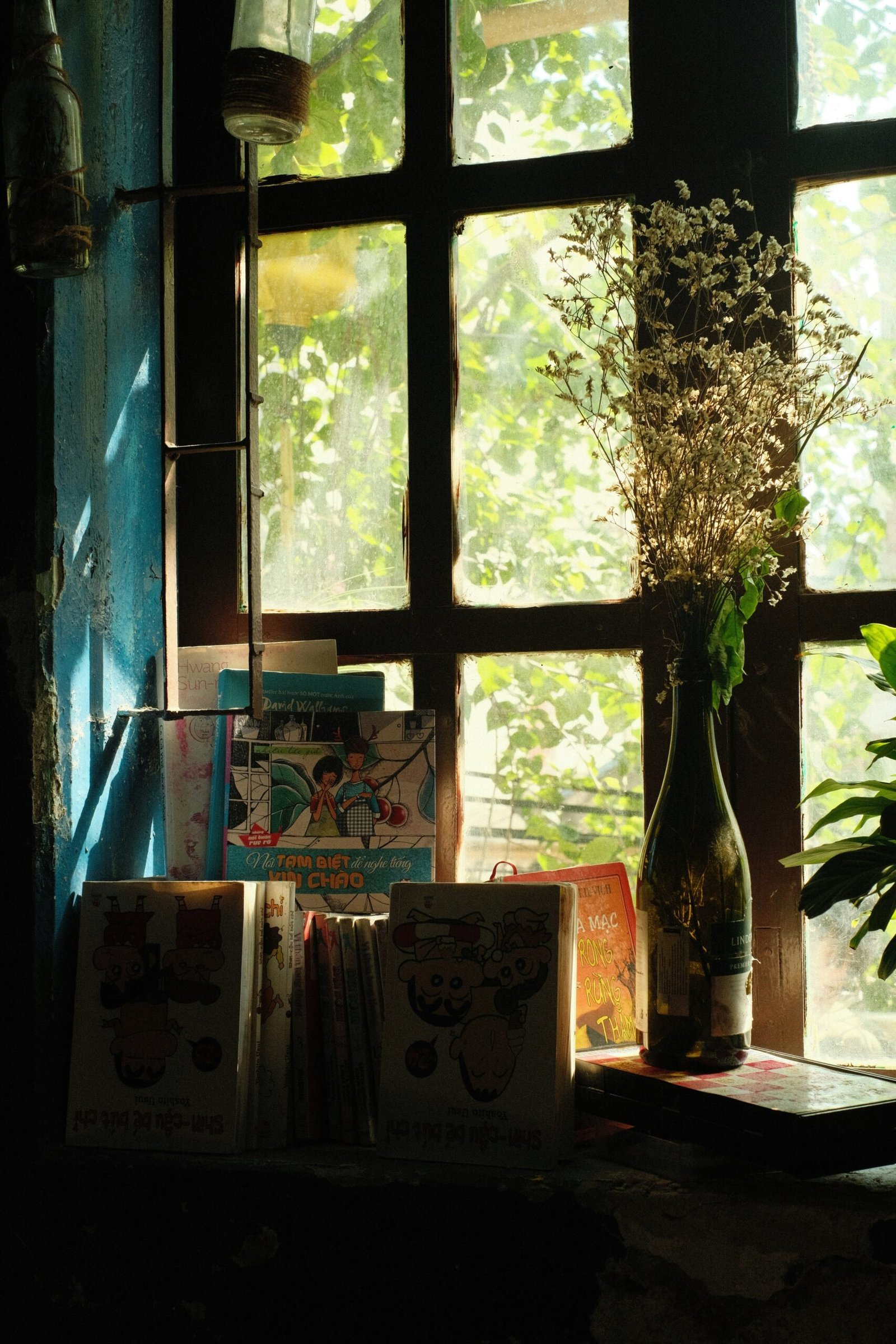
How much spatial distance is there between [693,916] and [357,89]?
1.33 metres

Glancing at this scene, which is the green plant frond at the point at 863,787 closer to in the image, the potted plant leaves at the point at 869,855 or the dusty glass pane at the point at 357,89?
the potted plant leaves at the point at 869,855

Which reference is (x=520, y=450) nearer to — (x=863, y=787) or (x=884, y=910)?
(x=863, y=787)

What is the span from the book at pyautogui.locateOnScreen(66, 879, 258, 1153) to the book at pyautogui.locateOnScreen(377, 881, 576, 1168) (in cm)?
19

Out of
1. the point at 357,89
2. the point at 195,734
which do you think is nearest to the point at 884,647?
the point at 195,734

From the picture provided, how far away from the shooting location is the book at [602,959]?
1.54 meters

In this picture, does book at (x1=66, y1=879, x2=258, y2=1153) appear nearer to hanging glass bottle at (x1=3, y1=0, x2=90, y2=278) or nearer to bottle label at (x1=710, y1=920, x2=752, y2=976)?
bottle label at (x1=710, y1=920, x2=752, y2=976)

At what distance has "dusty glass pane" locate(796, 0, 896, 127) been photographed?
164 cm

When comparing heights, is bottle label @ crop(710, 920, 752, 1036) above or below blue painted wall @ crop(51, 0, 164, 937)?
below

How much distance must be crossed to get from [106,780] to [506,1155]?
0.71 meters

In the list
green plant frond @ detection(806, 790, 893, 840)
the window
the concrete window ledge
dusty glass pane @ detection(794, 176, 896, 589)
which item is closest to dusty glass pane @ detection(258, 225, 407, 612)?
the window

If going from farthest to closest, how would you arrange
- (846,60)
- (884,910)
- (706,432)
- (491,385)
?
(491,385) → (846,60) → (706,432) → (884,910)

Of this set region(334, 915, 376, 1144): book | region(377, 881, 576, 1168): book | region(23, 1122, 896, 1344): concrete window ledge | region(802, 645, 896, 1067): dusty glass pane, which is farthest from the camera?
region(802, 645, 896, 1067): dusty glass pane

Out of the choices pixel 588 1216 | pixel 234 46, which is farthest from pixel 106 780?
pixel 234 46

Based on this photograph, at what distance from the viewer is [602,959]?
5.08ft
